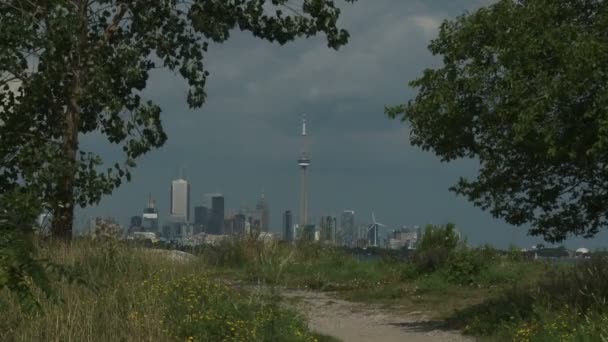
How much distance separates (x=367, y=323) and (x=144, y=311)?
17.0 feet

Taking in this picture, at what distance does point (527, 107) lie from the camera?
11.8m

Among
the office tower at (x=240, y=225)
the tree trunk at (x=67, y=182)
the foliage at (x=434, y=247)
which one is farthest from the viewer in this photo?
the office tower at (x=240, y=225)

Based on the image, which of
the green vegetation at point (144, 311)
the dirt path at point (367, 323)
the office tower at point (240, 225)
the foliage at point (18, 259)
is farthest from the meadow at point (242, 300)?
the office tower at point (240, 225)

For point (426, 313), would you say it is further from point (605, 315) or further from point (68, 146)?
point (68, 146)

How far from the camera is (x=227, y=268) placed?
79.9 feet

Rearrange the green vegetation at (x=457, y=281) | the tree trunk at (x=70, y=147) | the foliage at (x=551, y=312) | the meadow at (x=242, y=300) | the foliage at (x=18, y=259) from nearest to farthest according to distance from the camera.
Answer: the foliage at (x=18, y=259) → the meadow at (x=242, y=300) → the foliage at (x=551, y=312) → the green vegetation at (x=457, y=281) → the tree trunk at (x=70, y=147)

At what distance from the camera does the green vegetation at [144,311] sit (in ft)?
34.1

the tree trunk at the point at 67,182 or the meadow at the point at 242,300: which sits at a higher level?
the tree trunk at the point at 67,182

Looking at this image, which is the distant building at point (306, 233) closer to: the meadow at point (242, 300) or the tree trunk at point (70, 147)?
the meadow at point (242, 300)

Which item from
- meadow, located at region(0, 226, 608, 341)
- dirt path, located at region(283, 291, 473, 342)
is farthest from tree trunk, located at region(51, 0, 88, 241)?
dirt path, located at region(283, 291, 473, 342)

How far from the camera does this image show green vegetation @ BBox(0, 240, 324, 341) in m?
10.4

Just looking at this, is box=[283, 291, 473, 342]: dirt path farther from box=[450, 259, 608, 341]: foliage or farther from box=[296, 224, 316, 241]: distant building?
box=[296, 224, 316, 241]: distant building

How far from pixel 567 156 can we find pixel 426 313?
5230 millimetres

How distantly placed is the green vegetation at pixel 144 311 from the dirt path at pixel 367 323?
3.72 ft
